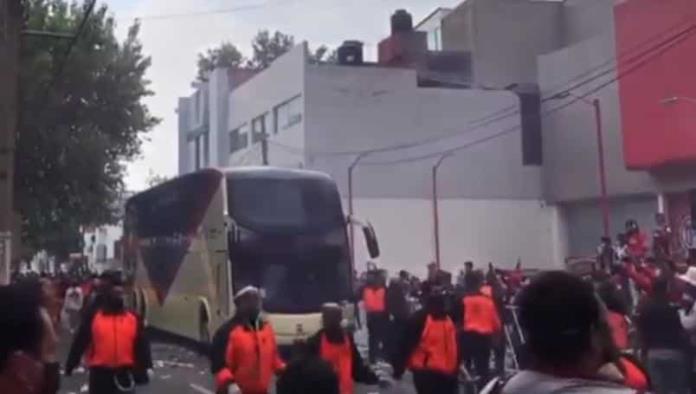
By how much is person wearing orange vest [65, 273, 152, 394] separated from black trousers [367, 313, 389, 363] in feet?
36.0

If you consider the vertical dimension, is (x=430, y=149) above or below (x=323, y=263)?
above

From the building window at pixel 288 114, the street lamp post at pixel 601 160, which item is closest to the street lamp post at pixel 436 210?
the building window at pixel 288 114

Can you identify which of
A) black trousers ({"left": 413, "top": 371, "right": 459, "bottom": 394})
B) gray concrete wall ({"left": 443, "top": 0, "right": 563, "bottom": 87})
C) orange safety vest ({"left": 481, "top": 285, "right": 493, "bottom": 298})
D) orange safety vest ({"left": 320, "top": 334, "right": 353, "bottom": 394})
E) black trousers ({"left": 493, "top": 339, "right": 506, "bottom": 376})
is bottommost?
black trousers ({"left": 493, "top": 339, "right": 506, "bottom": 376})

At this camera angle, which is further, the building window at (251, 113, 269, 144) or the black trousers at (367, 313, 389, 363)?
the building window at (251, 113, 269, 144)

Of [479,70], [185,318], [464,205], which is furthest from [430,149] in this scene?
[185,318]

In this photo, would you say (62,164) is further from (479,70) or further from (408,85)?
(479,70)

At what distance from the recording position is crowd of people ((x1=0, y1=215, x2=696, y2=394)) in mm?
2959

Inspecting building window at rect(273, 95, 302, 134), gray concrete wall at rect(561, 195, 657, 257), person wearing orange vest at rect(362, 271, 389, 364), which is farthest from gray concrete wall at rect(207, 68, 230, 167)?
person wearing orange vest at rect(362, 271, 389, 364)

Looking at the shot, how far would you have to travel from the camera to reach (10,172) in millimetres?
17375

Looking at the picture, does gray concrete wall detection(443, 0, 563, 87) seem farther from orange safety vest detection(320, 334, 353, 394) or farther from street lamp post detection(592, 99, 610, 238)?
orange safety vest detection(320, 334, 353, 394)

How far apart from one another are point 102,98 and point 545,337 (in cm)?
3390

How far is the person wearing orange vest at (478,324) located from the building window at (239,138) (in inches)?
1641

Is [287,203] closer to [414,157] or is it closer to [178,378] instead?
[178,378]

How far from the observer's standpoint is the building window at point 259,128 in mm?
52594
